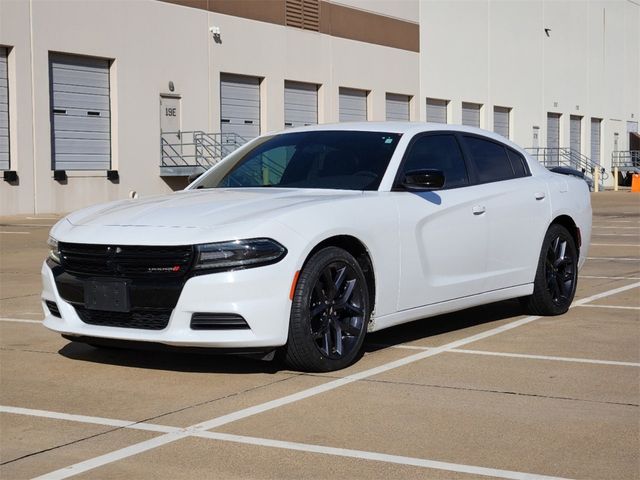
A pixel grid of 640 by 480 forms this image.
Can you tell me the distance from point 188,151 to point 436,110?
570 inches

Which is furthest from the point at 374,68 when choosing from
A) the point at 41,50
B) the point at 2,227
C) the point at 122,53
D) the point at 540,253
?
the point at 540,253

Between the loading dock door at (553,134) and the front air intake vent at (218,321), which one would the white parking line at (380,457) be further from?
the loading dock door at (553,134)

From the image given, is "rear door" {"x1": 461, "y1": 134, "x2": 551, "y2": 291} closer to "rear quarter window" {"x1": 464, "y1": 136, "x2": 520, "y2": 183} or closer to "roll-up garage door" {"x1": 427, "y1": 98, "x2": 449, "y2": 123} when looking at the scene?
"rear quarter window" {"x1": 464, "y1": 136, "x2": 520, "y2": 183}

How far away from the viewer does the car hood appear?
647 cm

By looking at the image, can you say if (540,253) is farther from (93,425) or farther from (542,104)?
(542,104)

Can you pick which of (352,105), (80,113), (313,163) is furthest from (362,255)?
(352,105)

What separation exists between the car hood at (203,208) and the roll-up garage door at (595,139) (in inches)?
2023

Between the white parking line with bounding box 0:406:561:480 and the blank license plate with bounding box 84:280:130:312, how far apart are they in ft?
2.95

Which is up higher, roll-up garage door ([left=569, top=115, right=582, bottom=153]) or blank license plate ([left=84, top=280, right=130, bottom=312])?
roll-up garage door ([left=569, top=115, right=582, bottom=153])

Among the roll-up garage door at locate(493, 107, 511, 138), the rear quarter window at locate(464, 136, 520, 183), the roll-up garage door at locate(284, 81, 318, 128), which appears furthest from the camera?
the roll-up garage door at locate(493, 107, 511, 138)

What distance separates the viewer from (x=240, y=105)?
112 feet

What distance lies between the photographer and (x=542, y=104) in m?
50.4

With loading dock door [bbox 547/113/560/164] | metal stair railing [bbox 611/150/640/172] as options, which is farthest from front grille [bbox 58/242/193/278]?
metal stair railing [bbox 611/150/640/172]

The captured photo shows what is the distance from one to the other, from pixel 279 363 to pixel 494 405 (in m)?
1.64
